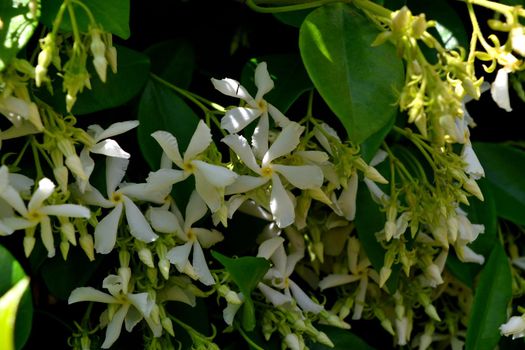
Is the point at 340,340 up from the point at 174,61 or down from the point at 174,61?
down

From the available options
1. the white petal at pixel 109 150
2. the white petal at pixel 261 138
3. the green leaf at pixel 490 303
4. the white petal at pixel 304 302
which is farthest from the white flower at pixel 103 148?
the green leaf at pixel 490 303

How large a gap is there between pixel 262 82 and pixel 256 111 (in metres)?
0.03

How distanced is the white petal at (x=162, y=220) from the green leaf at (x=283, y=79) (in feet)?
0.48

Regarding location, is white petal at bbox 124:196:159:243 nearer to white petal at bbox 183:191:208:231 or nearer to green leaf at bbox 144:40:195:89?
white petal at bbox 183:191:208:231

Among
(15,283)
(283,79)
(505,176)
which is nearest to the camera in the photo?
(15,283)

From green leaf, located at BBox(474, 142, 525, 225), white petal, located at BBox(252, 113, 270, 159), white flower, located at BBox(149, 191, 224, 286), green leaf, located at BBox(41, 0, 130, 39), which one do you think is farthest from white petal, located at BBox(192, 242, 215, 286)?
green leaf, located at BBox(474, 142, 525, 225)

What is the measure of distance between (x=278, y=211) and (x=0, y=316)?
0.28 meters

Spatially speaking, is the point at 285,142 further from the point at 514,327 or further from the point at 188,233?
the point at 514,327

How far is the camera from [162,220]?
0.77 metres

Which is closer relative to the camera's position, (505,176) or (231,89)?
(231,89)

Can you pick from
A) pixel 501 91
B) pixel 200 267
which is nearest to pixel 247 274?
pixel 200 267

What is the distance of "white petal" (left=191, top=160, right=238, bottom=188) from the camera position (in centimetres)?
72

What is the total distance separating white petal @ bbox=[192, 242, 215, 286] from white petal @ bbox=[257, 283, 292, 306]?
0.07m

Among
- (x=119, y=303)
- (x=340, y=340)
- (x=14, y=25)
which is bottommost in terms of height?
(x=340, y=340)
